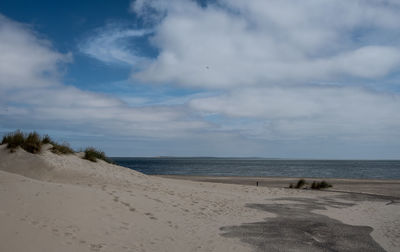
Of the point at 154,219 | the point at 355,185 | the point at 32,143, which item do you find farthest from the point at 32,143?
the point at 355,185

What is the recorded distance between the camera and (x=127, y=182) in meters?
15.4

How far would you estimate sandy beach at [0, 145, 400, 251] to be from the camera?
24.1ft

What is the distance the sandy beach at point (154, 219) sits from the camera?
7352 mm

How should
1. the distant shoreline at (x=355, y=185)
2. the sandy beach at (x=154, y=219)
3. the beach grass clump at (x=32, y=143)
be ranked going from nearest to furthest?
the sandy beach at (x=154, y=219) → the beach grass clump at (x=32, y=143) → the distant shoreline at (x=355, y=185)

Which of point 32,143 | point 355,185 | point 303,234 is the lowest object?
point 355,185

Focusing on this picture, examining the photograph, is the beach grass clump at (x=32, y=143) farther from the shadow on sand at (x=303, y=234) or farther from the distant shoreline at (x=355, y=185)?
the distant shoreline at (x=355, y=185)

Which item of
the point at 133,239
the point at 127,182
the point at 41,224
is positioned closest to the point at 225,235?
the point at 133,239

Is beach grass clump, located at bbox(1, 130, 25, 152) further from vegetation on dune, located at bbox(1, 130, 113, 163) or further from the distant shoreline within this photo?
the distant shoreline

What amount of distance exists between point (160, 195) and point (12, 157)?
777cm

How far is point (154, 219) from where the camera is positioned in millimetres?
9883

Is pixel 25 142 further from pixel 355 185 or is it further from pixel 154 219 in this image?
pixel 355 185

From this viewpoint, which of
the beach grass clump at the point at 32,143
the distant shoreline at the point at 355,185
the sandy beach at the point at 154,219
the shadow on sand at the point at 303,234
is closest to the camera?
the sandy beach at the point at 154,219

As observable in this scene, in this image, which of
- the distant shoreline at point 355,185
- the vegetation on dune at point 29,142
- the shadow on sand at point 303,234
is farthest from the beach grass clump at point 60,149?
the distant shoreline at point 355,185

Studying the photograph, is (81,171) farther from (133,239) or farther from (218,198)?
(133,239)
